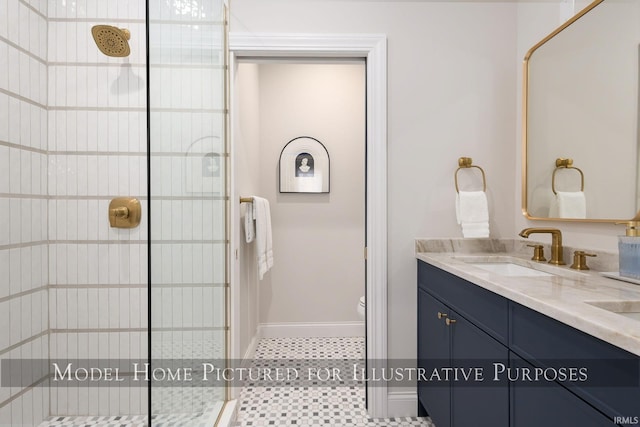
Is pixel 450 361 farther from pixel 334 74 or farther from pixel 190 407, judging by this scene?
pixel 334 74

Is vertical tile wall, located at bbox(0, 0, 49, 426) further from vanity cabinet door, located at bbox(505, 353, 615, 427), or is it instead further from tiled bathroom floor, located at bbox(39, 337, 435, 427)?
vanity cabinet door, located at bbox(505, 353, 615, 427)

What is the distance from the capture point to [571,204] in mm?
1561

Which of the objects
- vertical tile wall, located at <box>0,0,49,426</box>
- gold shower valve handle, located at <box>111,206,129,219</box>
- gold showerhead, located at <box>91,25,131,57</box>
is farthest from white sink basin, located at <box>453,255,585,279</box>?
vertical tile wall, located at <box>0,0,49,426</box>

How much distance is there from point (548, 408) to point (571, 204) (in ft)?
3.40

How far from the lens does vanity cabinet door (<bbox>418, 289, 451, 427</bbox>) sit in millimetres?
1534

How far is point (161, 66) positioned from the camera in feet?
3.45

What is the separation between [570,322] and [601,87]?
113cm

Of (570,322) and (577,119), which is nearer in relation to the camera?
(570,322)

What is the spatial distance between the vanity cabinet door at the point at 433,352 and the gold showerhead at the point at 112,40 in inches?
75.5

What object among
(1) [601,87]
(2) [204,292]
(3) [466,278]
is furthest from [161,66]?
(1) [601,87]

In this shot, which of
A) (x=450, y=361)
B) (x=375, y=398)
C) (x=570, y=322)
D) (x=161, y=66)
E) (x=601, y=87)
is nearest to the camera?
(x=570, y=322)

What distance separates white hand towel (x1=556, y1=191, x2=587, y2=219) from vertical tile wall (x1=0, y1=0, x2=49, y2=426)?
2448mm

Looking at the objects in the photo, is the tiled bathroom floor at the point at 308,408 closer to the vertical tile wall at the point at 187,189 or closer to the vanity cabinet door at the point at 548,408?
the vertical tile wall at the point at 187,189

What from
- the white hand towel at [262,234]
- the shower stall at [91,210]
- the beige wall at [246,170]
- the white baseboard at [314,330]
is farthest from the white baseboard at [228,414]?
the white baseboard at [314,330]
